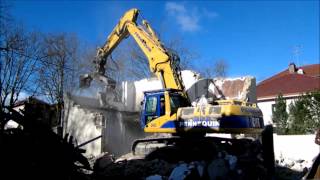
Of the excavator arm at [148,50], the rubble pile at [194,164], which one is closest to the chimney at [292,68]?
the excavator arm at [148,50]

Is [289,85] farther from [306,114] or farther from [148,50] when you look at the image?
[148,50]

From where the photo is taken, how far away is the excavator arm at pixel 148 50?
18.7 m

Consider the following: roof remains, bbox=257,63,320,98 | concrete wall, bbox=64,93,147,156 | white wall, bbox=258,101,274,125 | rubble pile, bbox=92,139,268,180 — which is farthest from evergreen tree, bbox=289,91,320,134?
rubble pile, bbox=92,139,268,180

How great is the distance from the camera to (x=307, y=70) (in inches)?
1810

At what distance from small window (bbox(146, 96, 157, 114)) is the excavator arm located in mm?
1420

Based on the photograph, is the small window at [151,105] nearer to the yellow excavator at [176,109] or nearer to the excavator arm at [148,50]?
the yellow excavator at [176,109]

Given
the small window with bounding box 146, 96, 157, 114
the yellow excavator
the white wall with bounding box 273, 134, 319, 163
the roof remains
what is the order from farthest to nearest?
the roof remains, the white wall with bounding box 273, 134, 319, 163, the small window with bounding box 146, 96, 157, 114, the yellow excavator

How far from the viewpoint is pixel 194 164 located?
13.1 m

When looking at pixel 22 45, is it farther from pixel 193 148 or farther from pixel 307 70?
pixel 307 70

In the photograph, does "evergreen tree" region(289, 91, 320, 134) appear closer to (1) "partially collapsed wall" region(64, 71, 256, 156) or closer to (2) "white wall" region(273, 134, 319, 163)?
(1) "partially collapsed wall" region(64, 71, 256, 156)

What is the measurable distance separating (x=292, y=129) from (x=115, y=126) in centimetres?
1072

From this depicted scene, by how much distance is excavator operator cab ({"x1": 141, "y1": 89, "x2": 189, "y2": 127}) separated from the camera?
16.7 metres

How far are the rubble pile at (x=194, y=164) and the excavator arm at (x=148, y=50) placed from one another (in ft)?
9.01

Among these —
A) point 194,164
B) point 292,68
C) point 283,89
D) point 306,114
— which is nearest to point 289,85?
point 283,89
